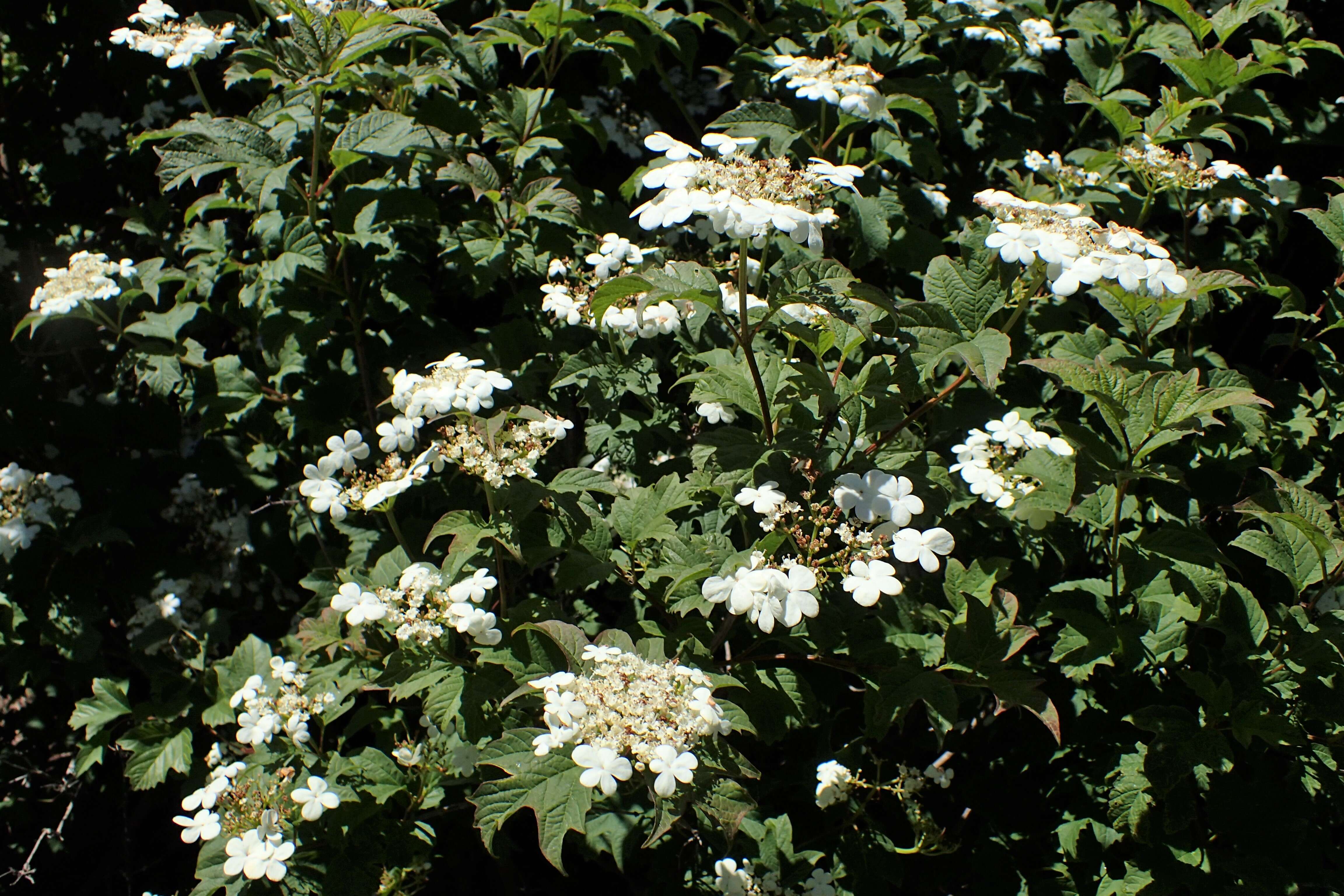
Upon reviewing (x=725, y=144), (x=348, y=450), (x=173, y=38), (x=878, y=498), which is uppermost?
(x=173, y=38)

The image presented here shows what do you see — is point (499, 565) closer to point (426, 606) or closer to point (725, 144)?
point (426, 606)

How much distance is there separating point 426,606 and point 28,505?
5.95 ft

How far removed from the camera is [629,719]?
1760 millimetres

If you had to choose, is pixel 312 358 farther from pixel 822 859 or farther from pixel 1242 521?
pixel 1242 521

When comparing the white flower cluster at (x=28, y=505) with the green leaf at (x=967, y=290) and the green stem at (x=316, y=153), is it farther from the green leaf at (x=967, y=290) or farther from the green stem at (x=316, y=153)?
the green leaf at (x=967, y=290)

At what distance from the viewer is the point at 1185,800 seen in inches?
87.2

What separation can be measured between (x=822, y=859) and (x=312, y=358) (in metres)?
2.45

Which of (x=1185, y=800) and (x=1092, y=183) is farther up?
(x=1092, y=183)

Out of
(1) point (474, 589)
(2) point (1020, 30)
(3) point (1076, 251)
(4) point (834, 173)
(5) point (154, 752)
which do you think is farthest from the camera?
(2) point (1020, 30)

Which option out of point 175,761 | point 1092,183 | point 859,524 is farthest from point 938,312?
point 175,761

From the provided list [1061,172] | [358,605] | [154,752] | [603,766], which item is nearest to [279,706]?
[358,605]

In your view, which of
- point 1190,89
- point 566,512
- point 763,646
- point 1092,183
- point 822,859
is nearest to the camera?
point 566,512

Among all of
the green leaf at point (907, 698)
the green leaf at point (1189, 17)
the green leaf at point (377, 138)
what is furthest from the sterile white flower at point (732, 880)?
the green leaf at point (1189, 17)

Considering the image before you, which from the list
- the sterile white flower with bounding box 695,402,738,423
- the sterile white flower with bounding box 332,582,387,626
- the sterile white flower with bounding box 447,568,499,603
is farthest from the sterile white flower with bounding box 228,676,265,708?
A: the sterile white flower with bounding box 695,402,738,423
